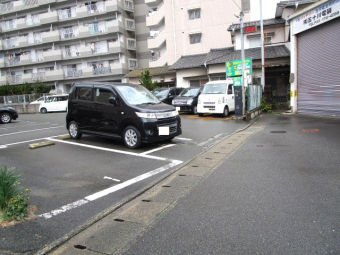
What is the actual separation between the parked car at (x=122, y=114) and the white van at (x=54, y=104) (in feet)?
56.3

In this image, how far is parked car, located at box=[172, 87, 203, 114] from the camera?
16078 mm

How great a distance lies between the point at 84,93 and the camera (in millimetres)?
8570

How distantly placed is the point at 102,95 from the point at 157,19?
85.3 ft

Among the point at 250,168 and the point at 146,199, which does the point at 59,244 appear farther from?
the point at 250,168

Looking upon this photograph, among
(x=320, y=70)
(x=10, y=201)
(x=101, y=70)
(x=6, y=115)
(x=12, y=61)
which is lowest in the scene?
(x=10, y=201)

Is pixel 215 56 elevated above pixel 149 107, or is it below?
above

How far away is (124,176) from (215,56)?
64.4ft

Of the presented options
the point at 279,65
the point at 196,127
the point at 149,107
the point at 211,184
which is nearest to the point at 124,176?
the point at 211,184

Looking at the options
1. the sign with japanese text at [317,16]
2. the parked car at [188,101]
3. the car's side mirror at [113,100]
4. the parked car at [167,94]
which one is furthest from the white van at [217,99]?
the car's side mirror at [113,100]

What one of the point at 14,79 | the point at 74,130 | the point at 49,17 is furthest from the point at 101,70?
the point at 74,130

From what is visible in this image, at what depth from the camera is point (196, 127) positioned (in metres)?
11.3

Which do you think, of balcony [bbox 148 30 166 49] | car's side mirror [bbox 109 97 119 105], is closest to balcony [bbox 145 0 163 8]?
balcony [bbox 148 30 166 49]

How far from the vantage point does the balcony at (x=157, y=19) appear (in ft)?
100

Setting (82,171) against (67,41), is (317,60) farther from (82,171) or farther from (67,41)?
(67,41)
